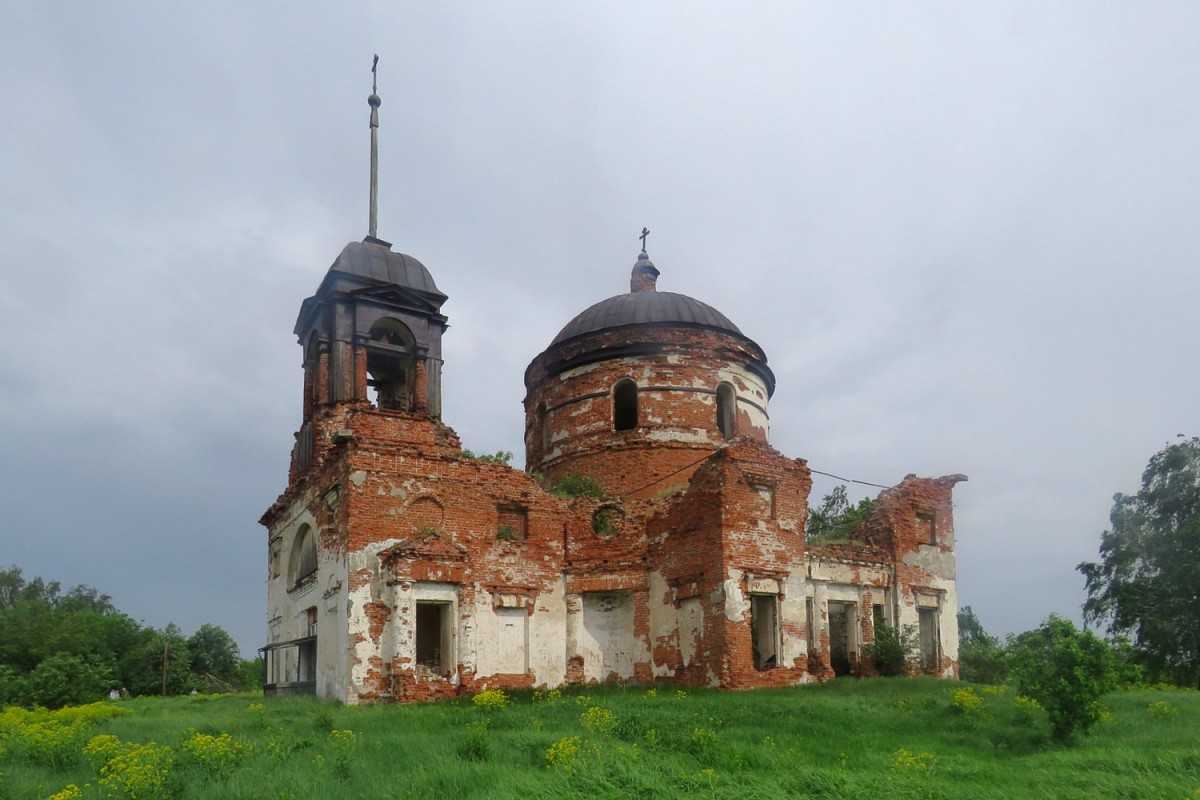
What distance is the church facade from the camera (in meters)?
18.3

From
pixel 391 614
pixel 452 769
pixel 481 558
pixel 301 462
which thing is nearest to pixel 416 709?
pixel 391 614

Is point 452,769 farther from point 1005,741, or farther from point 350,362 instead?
point 350,362

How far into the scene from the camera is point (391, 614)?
17.9 m

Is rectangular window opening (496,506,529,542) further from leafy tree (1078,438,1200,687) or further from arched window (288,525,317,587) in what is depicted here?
leafy tree (1078,438,1200,687)

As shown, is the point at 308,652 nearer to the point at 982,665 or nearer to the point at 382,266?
the point at 382,266

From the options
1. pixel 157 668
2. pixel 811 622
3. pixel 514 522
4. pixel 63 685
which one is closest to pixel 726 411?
pixel 811 622

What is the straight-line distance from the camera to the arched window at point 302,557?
20.9 meters

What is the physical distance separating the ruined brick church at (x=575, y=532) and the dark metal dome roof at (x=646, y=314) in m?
0.07

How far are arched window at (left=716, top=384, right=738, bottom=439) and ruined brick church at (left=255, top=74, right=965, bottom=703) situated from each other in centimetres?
5

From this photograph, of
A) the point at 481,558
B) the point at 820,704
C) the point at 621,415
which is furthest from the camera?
the point at 621,415

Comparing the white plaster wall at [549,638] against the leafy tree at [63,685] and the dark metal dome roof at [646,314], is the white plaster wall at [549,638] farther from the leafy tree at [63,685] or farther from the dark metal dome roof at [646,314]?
the leafy tree at [63,685]

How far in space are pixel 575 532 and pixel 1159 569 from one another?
62.2 feet

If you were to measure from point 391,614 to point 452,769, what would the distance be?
25.1ft

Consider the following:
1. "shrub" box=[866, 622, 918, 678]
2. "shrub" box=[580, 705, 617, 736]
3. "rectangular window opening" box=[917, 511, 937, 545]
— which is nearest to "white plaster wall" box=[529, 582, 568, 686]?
"shrub" box=[866, 622, 918, 678]
